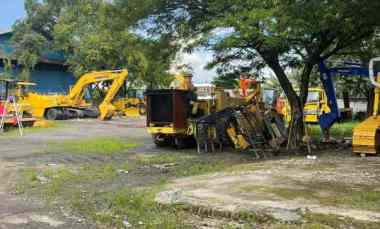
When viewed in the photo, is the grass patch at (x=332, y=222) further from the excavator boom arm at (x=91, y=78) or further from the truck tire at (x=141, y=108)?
the truck tire at (x=141, y=108)

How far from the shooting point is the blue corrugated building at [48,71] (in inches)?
1735

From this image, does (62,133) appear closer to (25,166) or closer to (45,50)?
(25,166)

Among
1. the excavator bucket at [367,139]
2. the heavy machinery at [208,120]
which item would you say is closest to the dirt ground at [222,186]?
the excavator bucket at [367,139]

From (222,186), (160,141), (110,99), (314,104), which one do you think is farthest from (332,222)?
(110,99)

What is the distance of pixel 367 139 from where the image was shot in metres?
13.5

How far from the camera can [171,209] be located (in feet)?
25.2

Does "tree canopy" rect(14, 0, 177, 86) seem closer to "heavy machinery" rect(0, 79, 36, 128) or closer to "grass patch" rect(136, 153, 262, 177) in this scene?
"heavy machinery" rect(0, 79, 36, 128)

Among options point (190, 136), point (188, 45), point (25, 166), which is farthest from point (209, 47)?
point (25, 166)

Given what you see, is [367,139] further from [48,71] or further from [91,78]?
[48,71]

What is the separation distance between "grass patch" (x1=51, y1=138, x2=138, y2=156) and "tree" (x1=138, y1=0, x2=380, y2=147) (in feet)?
12.0

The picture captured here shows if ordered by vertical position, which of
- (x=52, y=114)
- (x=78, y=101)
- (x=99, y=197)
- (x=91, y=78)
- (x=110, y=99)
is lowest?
(x=99, y=197)

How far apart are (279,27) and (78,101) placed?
80.7 feet

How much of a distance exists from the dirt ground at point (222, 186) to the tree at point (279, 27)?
2809 mm

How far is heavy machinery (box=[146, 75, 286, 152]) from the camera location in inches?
635
